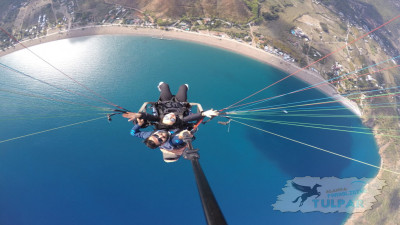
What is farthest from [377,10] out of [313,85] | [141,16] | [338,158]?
[141,16]

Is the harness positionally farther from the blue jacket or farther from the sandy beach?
the sandy beach

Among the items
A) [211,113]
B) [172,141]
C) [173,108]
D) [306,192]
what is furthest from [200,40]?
[172,141]

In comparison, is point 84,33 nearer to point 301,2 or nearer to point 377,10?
point 301,2

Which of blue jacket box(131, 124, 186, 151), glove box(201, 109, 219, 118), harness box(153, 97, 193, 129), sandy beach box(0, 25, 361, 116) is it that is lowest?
blue jacket box(131, 124, 186, 151)

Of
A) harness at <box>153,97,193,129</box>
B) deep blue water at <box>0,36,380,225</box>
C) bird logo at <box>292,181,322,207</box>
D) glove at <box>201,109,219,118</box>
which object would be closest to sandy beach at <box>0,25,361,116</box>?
deep blue water at <box>0,36,380,225</box>

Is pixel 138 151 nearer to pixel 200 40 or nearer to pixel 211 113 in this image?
pixel 211 113

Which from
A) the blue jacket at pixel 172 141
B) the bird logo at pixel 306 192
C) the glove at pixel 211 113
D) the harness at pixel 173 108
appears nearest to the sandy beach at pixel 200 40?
the bird logo at pixel 306 192
